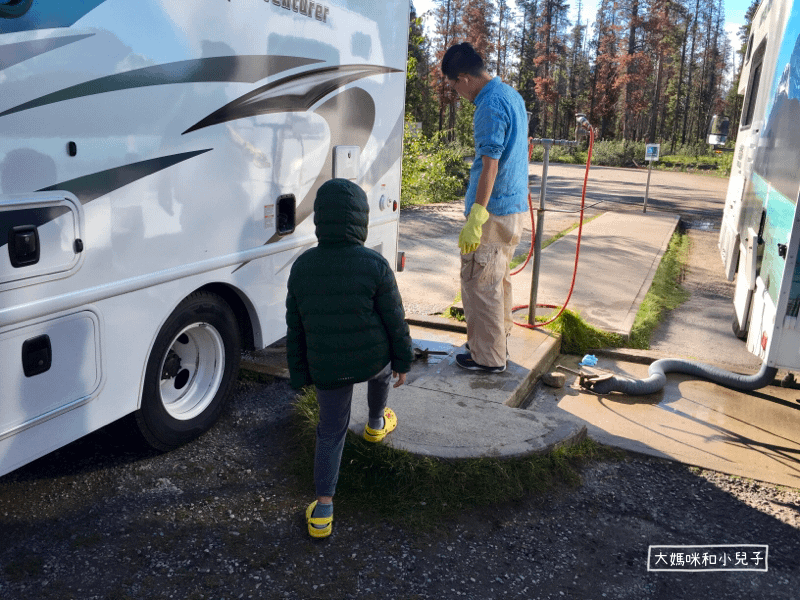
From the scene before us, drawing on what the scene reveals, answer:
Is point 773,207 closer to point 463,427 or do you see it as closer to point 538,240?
point 538,240

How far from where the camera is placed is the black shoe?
4.81 m

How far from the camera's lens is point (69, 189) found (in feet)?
9.26

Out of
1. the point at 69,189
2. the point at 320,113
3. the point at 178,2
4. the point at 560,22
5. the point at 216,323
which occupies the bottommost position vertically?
the point at 216,323

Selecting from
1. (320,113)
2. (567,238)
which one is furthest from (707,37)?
(320,113)

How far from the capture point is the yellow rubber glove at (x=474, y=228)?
14.1ft

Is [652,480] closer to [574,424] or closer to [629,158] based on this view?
[574,424]

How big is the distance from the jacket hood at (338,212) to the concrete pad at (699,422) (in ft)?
6.51

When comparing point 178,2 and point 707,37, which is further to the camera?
point 707,37

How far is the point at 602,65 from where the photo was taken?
154 ft

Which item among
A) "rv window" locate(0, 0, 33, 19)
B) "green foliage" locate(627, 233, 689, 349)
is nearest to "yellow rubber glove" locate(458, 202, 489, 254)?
"green foliage" locate(627, 233, 689, 349)

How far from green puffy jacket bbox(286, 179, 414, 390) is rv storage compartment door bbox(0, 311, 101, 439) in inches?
34.5

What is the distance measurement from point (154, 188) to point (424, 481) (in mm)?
1902

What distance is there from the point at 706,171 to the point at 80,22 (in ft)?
111

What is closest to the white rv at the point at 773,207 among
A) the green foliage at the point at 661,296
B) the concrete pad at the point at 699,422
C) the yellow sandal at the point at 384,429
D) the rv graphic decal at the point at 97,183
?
the concrete pad at the point at 699,422
